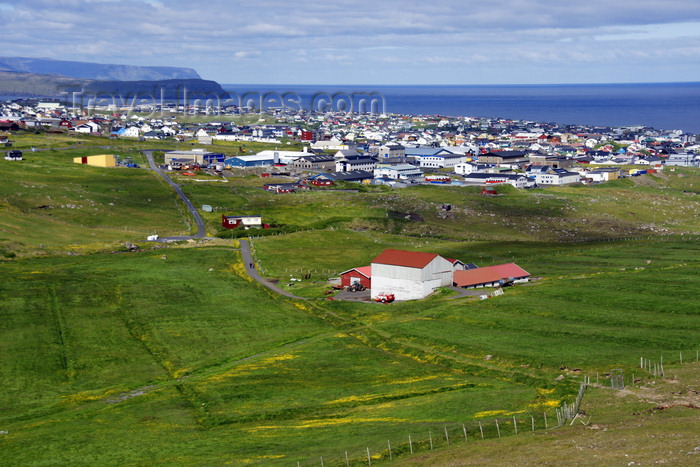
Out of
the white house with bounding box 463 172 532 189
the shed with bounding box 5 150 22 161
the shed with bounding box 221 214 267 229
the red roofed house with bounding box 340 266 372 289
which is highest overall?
the shed with bounding box 5 150 22 161

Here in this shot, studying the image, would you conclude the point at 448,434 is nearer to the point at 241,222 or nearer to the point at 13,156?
the point at 241,222

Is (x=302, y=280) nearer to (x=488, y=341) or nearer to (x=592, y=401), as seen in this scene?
(x=488, y=341)

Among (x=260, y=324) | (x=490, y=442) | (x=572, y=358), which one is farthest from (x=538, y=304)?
(x=490, y=442)

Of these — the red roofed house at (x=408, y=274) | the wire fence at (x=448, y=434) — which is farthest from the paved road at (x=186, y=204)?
the wire fence at (x=448, y=434)

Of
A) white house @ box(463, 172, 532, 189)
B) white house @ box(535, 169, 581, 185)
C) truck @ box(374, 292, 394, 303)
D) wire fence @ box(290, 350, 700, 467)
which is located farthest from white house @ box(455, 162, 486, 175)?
wire fence @ box(290, 350, 700, 467)

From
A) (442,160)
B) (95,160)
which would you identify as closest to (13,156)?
(95,160)

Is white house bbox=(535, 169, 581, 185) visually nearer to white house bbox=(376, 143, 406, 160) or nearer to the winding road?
white house bbox=(376, 143, 406, 160)
